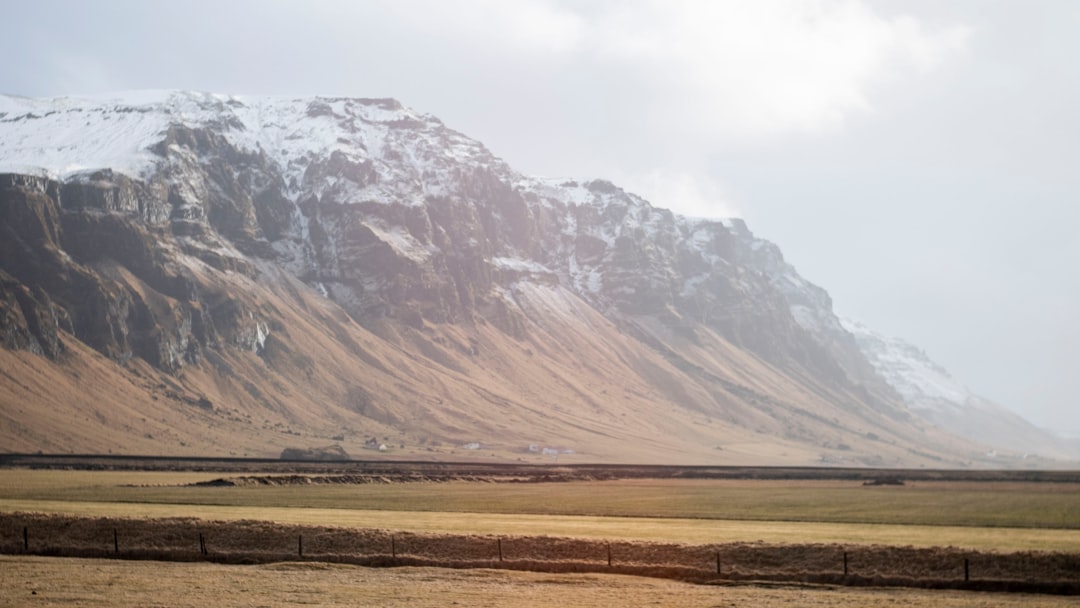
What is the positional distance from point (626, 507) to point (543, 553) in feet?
112

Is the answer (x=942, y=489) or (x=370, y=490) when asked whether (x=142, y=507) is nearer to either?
(x=370, y=490)

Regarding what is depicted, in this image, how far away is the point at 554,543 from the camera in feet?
174

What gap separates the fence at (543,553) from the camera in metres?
46.6

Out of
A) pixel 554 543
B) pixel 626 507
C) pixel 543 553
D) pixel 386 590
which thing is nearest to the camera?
pixel 386 590

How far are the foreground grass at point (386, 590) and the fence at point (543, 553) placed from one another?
202 cm

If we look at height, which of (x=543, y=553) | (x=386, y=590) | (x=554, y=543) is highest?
(x=554, y=543)

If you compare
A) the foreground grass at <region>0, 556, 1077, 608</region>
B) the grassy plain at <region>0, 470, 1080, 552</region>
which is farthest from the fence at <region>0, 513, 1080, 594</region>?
the grassy plain at <region>0, 470, 1080, 552</region>

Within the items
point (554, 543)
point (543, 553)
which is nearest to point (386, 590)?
point (543, 553)

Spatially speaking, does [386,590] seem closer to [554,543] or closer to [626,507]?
[554,543]

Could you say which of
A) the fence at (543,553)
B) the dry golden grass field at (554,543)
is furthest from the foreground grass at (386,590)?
the fence at (543,553)

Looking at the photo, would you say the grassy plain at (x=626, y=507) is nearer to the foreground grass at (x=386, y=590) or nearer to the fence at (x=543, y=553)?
the fence at (x=543, y=553)

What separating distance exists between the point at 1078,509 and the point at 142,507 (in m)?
67.6

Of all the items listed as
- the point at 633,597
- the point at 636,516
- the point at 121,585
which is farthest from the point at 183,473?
the point at 633,597

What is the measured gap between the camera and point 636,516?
75875mm
